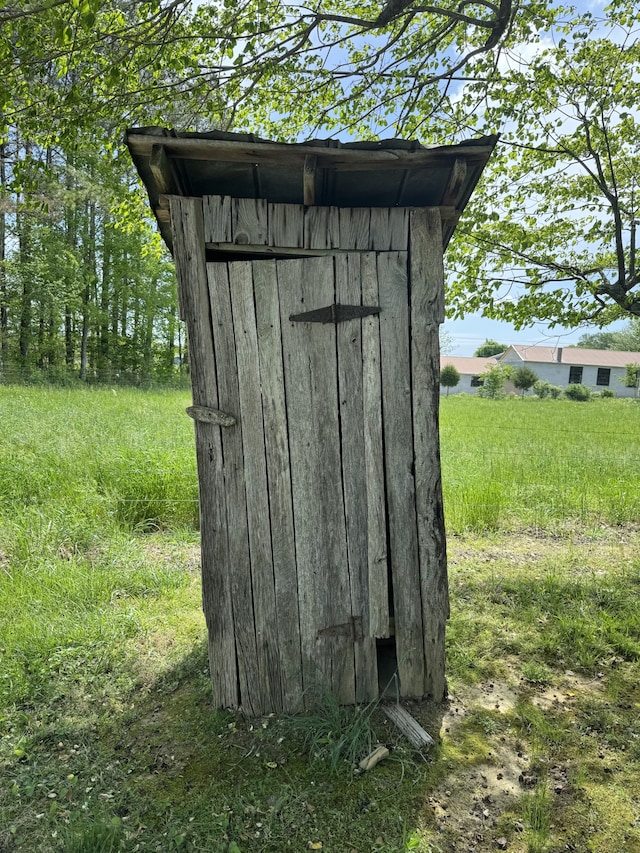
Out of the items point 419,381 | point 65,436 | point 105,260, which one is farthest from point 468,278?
point 105,260

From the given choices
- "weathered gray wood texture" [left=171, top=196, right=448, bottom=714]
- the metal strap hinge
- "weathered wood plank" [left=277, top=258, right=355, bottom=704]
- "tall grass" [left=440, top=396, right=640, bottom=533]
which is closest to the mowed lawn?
"tall grass" [left=440, top=396, right=640, bottom=533]

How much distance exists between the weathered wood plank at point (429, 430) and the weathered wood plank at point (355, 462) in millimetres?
326

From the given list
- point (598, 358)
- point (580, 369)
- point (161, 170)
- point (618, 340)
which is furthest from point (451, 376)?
point (161, 170)

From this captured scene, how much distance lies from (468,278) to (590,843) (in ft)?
18.4

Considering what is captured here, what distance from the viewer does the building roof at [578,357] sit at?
54031mm

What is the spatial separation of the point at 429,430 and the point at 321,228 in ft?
4.34

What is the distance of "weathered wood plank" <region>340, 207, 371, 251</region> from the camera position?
2.93 metres

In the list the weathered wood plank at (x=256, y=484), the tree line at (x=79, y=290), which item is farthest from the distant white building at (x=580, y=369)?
the weathered wood plank at (x=256, y=484)

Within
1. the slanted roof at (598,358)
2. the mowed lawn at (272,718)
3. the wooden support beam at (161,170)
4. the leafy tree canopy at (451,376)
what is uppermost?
the wooden support beam at (161,170)

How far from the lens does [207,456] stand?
3000 mm

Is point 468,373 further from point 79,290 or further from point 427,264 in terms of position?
point 427,264

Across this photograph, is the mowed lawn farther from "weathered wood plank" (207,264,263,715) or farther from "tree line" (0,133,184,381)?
"tree line" (0,133,184,381)

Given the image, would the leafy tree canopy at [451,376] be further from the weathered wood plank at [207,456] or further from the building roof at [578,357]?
the weathered wood plank at [207,456]

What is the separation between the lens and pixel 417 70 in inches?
230
